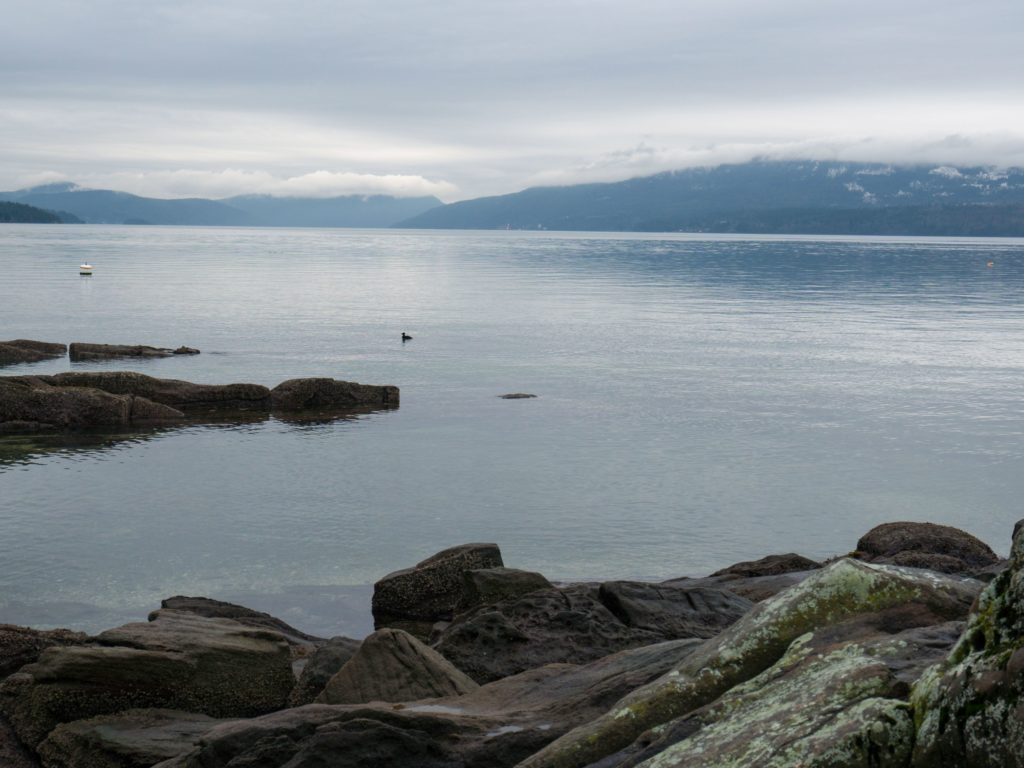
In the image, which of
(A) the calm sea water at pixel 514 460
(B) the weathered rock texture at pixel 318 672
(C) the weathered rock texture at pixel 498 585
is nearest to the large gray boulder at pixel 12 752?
(B) the weathered rock texture at pixel 318 672

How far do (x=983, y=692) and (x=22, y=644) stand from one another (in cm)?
1156

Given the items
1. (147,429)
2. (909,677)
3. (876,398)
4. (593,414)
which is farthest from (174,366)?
(909,677)

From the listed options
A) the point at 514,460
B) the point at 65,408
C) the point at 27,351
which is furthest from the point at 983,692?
the point at 27,351

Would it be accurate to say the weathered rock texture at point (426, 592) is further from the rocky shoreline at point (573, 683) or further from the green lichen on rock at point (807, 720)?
the green lichen on rock at point (807, 720)

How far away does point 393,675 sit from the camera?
1074 cm

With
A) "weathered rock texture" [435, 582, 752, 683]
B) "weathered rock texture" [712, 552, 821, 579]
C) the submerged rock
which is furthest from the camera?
the submerged rock

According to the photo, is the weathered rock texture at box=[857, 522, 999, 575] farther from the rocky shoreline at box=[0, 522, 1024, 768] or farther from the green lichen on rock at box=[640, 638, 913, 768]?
the green lichen on rock at box=[640, 638, 913, 768]

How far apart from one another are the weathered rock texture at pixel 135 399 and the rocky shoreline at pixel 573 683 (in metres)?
20.0

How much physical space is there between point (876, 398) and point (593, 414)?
1123 cm

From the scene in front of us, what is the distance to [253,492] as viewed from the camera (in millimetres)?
25766

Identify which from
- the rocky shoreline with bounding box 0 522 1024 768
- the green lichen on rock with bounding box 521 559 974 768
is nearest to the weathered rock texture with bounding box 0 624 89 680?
the rocky shoreline with bounding box 0 522 1024 768

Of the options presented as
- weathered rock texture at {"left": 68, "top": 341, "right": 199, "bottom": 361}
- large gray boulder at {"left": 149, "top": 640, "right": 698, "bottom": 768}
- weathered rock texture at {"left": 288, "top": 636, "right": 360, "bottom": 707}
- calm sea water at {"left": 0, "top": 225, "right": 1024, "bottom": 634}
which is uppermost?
large gray boulder at {"left": 149, "top": 640, "right": 698, "bottom": 768}

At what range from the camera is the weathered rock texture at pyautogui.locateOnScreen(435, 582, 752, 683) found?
12.4 meters

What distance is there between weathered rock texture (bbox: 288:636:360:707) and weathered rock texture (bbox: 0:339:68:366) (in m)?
38.0
